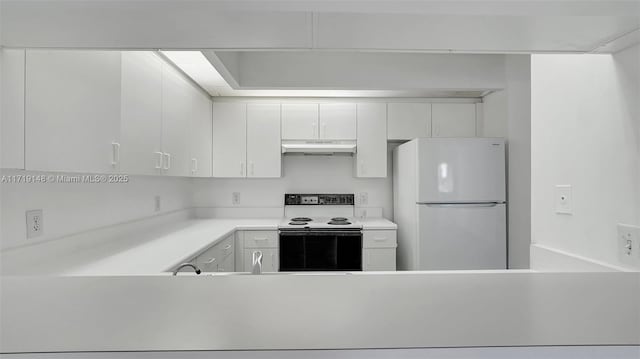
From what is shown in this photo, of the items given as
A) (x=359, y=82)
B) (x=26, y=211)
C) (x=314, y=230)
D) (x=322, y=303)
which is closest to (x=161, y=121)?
(x=26, y=211)

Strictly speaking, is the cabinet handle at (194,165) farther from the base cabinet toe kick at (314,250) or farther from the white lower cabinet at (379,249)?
the white lower cabinet at (379,249)

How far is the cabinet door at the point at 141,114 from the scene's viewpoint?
1683 mm

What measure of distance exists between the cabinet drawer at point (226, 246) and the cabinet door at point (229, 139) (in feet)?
2.68

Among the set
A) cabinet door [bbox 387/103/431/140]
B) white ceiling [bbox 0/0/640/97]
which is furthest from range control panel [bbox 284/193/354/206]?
white ceiling [bbox 0/0/640/97]

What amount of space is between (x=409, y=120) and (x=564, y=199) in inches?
90.6

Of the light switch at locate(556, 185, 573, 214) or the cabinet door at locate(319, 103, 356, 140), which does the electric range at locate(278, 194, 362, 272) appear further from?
the light switch at locate(556, 185, 573, 214)

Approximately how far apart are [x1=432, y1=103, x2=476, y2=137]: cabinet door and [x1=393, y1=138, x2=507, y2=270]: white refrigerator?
0.60 metres

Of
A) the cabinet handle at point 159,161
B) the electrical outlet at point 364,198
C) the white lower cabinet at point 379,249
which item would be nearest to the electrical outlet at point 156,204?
the cabinet handle at point 159,161

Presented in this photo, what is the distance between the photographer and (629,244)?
0.92 m

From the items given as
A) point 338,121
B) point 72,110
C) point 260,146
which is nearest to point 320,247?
point 260,146

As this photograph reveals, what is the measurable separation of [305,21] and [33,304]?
78 centimetres

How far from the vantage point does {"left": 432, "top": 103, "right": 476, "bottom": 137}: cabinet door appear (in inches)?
130

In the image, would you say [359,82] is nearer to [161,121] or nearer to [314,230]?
[314,230]

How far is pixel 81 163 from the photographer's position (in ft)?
4.33
